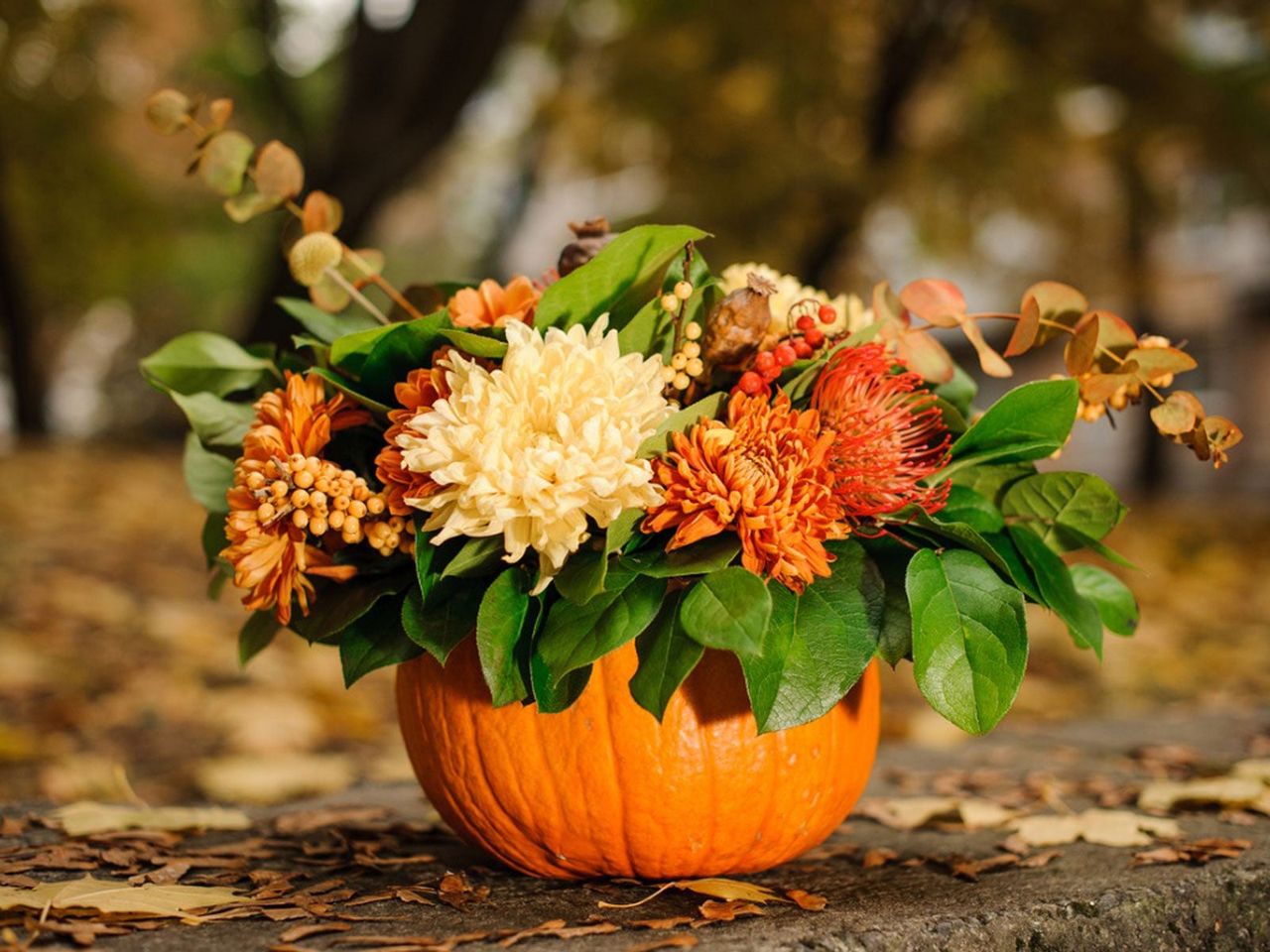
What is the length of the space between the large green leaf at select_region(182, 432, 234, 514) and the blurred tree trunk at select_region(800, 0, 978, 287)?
573 centimetres

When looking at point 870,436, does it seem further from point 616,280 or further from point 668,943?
point 668,943

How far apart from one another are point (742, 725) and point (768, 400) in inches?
13.7

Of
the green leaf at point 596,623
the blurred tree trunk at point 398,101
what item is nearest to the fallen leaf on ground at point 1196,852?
the green leaf at point 596,623

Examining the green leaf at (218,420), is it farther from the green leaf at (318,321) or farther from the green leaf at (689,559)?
the green leaf at (689,559)

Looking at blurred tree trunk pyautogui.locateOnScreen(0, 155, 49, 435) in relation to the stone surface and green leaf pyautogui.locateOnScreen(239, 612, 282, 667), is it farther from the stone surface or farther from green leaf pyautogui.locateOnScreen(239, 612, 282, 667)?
the stone surface

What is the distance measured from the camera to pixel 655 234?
1175 mm

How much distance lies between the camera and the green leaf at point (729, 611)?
104 cm

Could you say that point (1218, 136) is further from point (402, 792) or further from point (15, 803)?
point (15, 803)

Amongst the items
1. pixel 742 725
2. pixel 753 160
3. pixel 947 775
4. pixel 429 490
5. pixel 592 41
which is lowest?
pixel 947 775

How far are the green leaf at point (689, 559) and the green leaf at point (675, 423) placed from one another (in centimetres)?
10

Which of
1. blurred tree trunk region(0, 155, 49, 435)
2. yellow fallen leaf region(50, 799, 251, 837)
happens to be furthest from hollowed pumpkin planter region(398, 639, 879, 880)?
blurred tree trunk region(0, 155, 49, 435)

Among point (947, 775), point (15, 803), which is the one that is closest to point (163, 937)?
point (15, 803)

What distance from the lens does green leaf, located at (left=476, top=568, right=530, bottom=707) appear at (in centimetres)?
112

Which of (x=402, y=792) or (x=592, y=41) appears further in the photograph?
(x=592, y=41)
